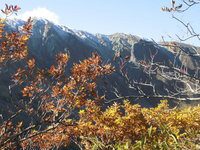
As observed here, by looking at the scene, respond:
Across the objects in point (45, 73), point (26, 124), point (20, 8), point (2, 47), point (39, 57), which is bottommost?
point (26, 124)

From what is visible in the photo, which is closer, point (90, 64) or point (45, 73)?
point (45, 73)

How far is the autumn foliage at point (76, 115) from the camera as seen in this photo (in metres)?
5.19

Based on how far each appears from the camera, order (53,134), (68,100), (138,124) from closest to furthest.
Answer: (68,100) < (138,124) < (53,134)

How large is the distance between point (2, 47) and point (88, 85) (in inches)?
111

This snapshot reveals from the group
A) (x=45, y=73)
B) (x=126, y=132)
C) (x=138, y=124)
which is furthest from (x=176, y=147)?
(x=138, y=124)

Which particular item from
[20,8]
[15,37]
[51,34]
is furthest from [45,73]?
[51,34]

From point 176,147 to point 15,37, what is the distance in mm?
5257

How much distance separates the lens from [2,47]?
5574 millimetres

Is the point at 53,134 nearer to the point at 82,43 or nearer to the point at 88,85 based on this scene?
the point at 88,85

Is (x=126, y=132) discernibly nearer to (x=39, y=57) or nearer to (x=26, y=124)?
(x=26, y=124)

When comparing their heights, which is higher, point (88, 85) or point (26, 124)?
point (88, 85)

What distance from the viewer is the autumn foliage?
519 cm

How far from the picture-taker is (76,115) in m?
8.26

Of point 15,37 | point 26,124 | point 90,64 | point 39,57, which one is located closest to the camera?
point 15,37
